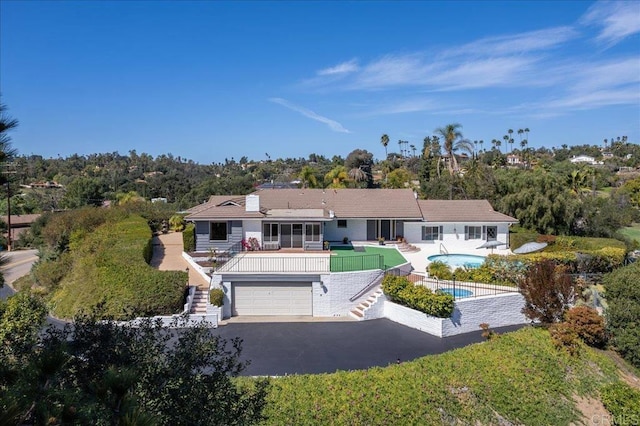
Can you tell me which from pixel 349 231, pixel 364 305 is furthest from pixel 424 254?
pixel 364 305

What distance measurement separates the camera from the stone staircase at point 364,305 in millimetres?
20998


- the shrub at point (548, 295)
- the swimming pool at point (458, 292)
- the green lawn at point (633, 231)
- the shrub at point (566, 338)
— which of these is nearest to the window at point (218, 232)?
the swimming pool at point (458, 292)

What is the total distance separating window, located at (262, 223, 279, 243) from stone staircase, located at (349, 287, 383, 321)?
9374 mm

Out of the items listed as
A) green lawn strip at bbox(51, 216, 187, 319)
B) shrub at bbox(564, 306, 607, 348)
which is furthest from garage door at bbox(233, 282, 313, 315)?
shrub at bbox(564, 306, 607, 348)

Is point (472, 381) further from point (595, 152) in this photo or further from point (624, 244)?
point (595, 152)

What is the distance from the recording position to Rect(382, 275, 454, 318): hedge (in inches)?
736

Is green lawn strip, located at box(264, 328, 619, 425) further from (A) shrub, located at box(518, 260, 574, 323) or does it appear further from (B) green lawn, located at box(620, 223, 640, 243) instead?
(B) green lawn, located at box(620, 223, 640, 243)

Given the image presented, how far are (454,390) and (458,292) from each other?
29.4 ft

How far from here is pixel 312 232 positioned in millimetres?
29094

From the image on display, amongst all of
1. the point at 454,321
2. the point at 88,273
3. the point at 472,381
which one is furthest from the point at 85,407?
the point at 88,273

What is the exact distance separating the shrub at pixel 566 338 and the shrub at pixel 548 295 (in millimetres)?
936

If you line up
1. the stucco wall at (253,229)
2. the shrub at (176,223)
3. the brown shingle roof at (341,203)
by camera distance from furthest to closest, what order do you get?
the shrub at (176,223), the brown shingle roof at (341,203), the stucco wall at (253,229)

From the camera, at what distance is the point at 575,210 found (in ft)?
112

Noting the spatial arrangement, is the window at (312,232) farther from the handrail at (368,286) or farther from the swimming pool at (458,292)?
the swimming pool at (458,292)
